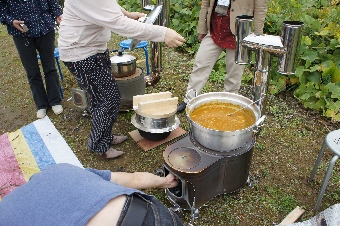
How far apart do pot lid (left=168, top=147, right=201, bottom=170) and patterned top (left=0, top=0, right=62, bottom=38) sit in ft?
8.27

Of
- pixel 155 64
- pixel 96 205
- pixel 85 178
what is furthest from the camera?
pixel 155 64

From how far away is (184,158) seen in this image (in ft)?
9.17

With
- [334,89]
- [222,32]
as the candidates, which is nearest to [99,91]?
[222,32]

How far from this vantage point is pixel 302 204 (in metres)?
3.14

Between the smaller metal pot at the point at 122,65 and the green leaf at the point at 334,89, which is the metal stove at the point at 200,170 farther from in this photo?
the green leaf at the point at 334,89

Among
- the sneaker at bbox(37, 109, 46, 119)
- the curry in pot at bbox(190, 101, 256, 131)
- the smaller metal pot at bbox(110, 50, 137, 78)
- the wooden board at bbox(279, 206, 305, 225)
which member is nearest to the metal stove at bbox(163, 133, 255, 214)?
the curry in pot at bbox(190, 101, 256, 131)

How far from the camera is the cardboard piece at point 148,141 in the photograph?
155 inches

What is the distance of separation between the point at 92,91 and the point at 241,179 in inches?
72.9

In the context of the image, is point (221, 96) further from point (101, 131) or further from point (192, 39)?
point (192, 39)

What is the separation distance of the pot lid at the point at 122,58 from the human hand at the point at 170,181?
199 centimetres

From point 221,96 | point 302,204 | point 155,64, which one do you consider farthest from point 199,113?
point 155,64

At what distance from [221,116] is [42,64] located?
109 inches

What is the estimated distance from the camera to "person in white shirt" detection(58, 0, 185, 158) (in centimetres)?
284

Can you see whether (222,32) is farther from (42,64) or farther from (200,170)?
(42,64)
